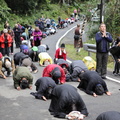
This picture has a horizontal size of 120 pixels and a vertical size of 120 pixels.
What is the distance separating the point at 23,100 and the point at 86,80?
7.78ft

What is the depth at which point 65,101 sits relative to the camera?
8422 millimetres

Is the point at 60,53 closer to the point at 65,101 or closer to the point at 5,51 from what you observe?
the point at 5,51

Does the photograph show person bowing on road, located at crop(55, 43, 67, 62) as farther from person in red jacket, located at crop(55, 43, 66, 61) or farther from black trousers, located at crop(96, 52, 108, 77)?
black trousers, located at crop(96, 52, 108, 77)

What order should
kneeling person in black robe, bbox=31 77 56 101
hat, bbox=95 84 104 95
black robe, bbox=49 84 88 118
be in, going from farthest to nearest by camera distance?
hat, bbox=95 84 104 95
kneeling person in black robe, bbox=31 77 56 101
black robe, bbox=49 84 88 118

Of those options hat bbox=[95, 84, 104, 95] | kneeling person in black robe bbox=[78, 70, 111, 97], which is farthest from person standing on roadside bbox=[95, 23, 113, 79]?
hat bbox=[95, 84, 104, 95]

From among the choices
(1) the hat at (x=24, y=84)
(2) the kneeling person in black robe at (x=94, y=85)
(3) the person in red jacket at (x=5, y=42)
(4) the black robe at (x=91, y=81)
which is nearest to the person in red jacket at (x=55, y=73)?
(1) the hat at (x=24, y=84)

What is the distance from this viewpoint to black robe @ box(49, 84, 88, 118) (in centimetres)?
845

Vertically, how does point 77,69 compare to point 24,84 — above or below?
above

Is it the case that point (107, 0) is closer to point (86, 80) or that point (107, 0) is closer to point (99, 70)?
point (99, 70)

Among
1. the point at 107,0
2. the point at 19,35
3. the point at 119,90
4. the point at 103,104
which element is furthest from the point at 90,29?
the point at 103,104

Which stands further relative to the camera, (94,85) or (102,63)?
(102,63)

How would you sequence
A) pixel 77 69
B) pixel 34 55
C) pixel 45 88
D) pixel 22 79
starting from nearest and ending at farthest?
pixel 45 88
pixel 22 79
pixel 77 69
pixel 34 55

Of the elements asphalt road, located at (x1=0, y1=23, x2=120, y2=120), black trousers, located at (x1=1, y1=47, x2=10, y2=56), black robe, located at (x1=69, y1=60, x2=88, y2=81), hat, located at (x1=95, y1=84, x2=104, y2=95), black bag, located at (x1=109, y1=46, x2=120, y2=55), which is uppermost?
black bag, located at (x1=109, y1=46, x2=120, y2=55)

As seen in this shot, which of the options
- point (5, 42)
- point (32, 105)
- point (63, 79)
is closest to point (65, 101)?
point (32, 105)
